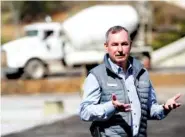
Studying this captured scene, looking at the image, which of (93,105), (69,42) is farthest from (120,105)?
(69,42)

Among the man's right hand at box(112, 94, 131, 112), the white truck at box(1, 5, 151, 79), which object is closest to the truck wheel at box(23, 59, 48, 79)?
the white truck at box(1, 5, 151, 79)

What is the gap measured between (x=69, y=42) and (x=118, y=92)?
79.8 ft

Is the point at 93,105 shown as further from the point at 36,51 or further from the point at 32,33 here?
the point at 32,33

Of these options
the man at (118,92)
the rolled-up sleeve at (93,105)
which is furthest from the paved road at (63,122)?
the rolled-up sleeve at (93,105)

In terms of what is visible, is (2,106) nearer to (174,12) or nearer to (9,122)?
(9,122)

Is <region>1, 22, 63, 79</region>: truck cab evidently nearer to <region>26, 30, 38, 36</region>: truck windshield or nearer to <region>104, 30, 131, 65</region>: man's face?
<region>26, 30, 38, 36</region>: truck windshield

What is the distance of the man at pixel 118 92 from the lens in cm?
525

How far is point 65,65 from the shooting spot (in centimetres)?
3038

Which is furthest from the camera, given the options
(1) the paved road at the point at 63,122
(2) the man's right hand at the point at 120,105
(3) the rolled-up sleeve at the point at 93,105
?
(1) the paved road at the point at 63,122

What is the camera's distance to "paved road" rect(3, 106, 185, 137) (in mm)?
13312

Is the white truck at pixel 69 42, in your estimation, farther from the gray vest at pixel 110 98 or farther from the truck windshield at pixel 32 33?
the gray vest at pixel 110 98

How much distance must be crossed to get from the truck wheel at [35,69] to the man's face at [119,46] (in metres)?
23.7

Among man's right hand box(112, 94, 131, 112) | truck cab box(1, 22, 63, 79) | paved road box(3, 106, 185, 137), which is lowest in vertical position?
paved road box(3, 106, 185, 137)

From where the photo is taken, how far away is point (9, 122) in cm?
1577
